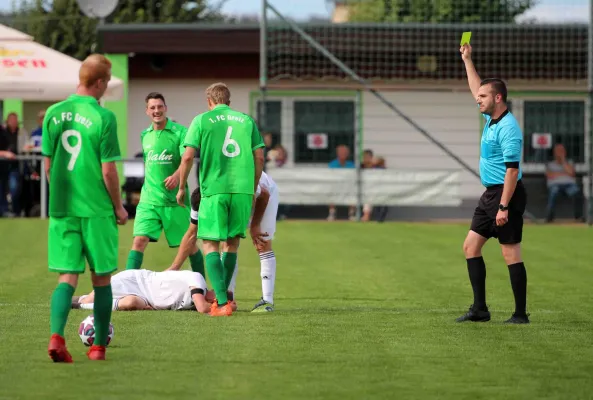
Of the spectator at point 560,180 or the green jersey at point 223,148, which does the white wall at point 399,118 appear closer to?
the spectator at point 560,180

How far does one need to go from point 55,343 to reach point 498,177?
13.7ft

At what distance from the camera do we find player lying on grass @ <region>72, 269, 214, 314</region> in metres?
11.6

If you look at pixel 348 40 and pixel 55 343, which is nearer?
pixel 55 343

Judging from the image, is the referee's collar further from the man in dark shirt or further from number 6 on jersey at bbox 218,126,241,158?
the man in dark shirt

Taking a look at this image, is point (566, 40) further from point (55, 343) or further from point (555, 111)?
point (55, 343)

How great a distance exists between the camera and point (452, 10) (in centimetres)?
3300

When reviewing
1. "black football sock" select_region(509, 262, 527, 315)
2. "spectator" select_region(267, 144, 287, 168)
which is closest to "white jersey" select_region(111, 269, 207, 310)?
"black football sock" select_region(509, 262, 527, 315)

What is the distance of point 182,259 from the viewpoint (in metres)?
12.7

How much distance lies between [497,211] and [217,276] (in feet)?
7.67

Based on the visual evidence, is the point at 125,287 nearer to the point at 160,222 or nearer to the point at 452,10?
the point at 160,222

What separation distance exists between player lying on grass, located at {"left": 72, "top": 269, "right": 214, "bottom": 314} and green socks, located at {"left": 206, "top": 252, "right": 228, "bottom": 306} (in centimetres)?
35

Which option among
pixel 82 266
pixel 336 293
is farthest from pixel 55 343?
pixel 336 293

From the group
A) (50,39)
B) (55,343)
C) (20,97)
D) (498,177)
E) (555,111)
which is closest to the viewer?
(55,343)

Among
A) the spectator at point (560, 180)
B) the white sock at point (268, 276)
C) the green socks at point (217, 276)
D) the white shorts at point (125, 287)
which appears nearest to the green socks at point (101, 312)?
the green socks at point (217, 276)
